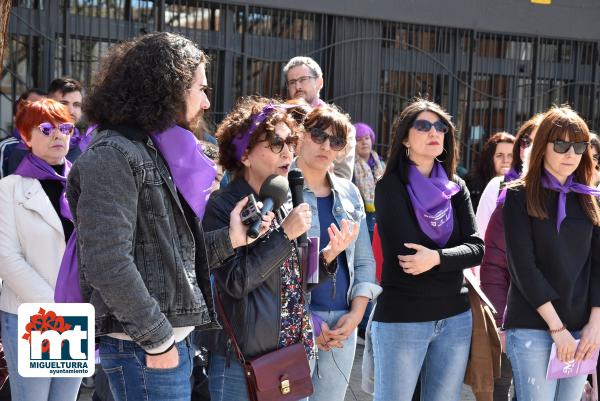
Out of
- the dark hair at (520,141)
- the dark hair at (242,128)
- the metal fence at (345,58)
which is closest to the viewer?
the dark hair at (242,128)

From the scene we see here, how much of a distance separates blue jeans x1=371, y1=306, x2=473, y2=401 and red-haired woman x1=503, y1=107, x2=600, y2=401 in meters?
0.28

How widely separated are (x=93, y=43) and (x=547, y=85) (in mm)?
5739

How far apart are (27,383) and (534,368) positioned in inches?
101

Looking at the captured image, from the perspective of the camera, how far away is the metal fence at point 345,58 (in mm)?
8031

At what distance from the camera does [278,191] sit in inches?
135

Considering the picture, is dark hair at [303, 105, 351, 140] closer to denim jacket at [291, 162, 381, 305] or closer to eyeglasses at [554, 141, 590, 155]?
denim jacket at [291, 162, 381, 305]

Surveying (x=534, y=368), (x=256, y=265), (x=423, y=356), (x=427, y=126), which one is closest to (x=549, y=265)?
(x=534, y=368)

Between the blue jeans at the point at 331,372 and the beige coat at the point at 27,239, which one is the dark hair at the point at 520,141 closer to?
the blue jeans at the point at 331,372

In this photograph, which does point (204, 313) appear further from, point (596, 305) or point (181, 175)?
point (596, 305)

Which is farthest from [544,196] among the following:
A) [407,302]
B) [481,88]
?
[481,88]

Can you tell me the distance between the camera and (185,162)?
114 inches

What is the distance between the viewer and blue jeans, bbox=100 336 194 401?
2.78m

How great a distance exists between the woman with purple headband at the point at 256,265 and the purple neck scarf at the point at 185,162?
1.77ft

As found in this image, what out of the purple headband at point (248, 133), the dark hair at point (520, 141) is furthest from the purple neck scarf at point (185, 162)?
the dark hair at point (520, 141)
